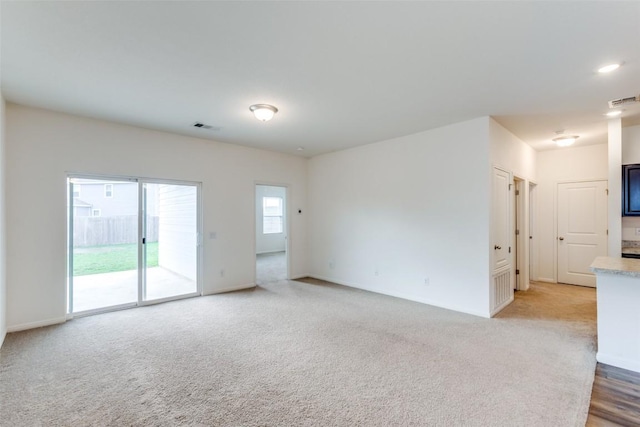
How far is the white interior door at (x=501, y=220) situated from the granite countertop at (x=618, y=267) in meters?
1.17

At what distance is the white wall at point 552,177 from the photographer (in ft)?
18.0

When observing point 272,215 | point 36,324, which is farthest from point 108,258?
point 272,215

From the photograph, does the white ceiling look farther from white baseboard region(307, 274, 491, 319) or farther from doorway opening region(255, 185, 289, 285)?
doorway opening region(255, 185, 289, 285)

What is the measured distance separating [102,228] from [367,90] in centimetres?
414

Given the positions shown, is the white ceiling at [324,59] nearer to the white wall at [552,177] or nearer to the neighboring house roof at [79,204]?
the neighboring house roof at [79,204]

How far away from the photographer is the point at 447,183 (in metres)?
4.42

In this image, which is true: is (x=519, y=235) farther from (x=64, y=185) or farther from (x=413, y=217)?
(x=64, y=185)

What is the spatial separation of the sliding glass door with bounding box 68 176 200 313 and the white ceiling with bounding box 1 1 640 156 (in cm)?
112

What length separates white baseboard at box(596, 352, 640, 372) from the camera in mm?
2662

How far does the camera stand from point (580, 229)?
5.60 metres

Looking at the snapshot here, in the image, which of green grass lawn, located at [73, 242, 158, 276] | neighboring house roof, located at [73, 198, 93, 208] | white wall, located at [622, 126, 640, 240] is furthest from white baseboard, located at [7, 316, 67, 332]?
white wall, located at [622, 126, 640, 240]

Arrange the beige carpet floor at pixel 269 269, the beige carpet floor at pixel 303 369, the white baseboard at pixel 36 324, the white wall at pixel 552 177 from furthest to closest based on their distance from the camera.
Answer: the beige carpet floor at pixel 269 269, the white wall at pixel 552 177, the white baseboard at pixel 36 324, the beige carpet floor at pixel 303 369

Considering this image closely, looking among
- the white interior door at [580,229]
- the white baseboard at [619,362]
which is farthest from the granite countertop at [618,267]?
the white interior door at [580,229]

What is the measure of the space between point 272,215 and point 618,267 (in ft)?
31.9
